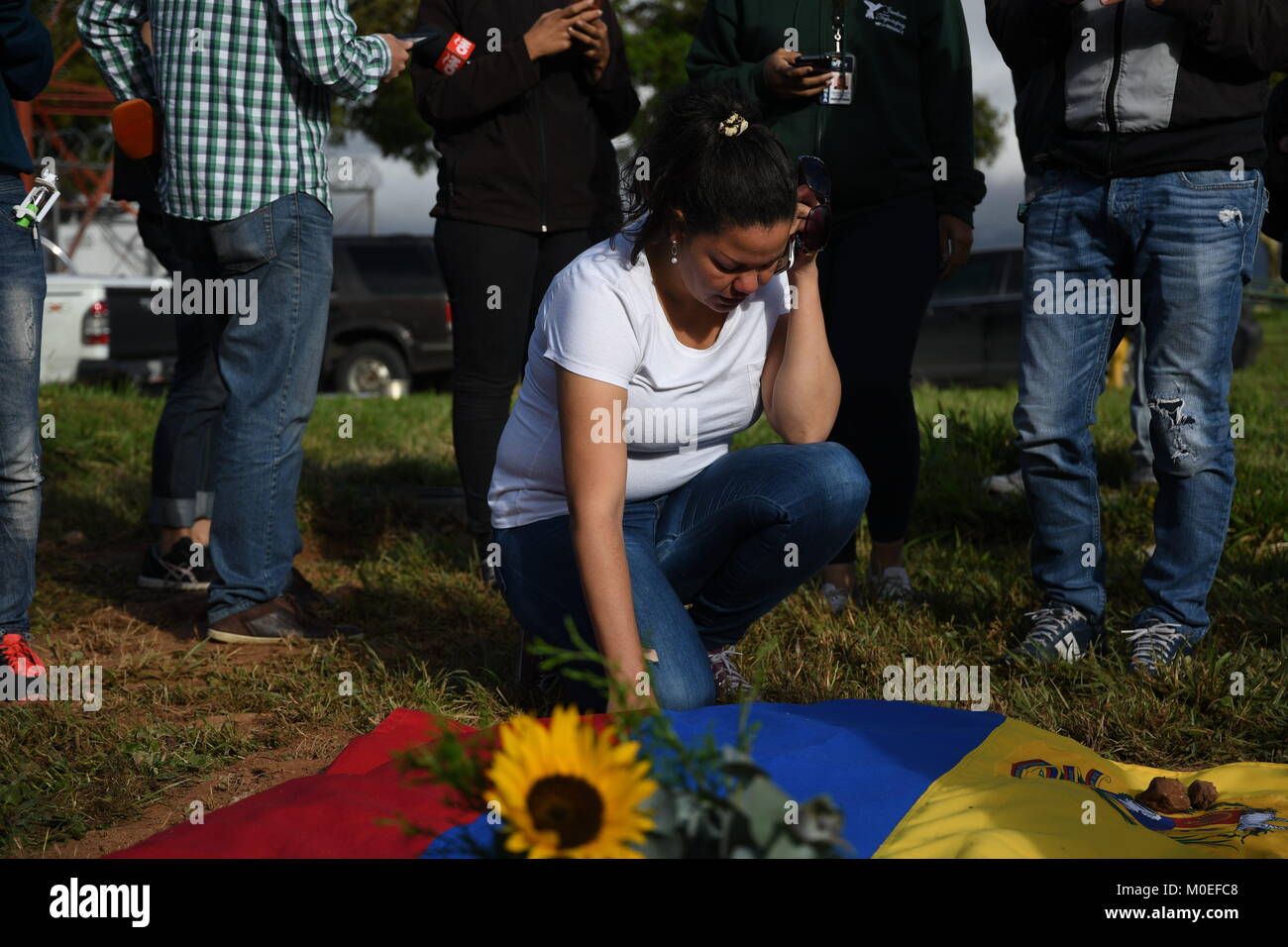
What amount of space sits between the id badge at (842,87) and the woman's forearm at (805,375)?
0.91 metres

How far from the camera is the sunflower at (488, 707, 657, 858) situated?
125 centimetres

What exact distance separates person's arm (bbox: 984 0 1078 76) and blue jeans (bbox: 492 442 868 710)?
1.12 meters

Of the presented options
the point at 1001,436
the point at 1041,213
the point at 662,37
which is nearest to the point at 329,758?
the point at 1041,213

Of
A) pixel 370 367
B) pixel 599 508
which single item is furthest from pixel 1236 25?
pixel 370 367

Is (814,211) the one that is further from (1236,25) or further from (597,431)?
(1236,25)

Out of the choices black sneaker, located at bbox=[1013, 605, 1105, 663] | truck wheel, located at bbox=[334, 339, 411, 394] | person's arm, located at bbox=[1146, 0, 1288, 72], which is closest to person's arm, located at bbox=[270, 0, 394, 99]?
person's arm, located at bbox=[1146, 0, 1288, 72]

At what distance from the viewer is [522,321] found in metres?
3.94

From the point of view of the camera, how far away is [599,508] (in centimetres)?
239

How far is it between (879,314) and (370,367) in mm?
10157

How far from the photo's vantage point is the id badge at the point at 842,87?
359 cm

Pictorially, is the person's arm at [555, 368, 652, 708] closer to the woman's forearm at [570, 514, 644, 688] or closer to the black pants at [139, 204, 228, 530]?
the woman's forearm at [570, 514, 644, 688]

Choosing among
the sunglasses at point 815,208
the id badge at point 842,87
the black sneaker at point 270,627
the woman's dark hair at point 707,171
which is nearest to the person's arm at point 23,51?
the black sneaker at point 270,627

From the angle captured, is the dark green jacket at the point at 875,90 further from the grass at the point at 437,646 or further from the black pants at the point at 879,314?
the grass at the point at 437,646
